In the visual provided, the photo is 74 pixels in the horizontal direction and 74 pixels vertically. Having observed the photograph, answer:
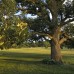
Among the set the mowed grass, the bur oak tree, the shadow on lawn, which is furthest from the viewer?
the shadow on lawn

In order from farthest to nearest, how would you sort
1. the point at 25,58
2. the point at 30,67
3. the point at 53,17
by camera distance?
1. the point at 25,58
2. the point at 53,17
3. the point at 30,67

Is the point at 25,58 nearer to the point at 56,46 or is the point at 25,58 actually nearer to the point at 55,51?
the point at 55,51

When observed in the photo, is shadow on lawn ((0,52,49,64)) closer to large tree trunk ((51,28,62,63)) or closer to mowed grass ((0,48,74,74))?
mowed grass ((0,48,74,74))

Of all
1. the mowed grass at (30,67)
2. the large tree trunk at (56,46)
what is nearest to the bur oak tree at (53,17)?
the large tree trunk at (56,46)

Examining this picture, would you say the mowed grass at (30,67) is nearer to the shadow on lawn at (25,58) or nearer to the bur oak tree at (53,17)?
the shadow on lawn at (25,58)

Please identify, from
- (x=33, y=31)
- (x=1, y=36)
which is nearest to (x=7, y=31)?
(x=1, y=36)

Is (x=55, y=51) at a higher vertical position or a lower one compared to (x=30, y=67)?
higher

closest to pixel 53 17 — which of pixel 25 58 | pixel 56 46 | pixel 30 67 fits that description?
pixel 56 46

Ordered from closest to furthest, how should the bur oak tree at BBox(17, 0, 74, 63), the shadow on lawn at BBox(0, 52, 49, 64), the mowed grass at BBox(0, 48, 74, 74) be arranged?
the mowed grass at BBox(0, 48, 74, 74)
the bur oak tree at BBox(17, 0, 74, 63)
the shadow on lawn at BBox(0, 52, 49, 64)

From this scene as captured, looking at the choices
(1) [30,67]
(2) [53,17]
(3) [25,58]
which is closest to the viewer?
(1) [30,67]

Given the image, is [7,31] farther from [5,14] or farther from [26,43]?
[26,43]

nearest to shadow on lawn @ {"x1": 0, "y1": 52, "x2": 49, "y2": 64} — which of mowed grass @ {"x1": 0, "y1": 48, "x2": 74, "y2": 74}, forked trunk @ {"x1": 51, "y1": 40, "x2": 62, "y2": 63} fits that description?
mowed grass @ {"x1": 0, "y1": 48, "x2": 74, "y2": 74}

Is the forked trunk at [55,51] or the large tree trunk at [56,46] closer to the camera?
the large tree trunk at [56,46]

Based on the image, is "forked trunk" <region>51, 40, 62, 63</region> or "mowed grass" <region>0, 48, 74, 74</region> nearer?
"mowed grass" <region>0, 48, 74, 74</region>
